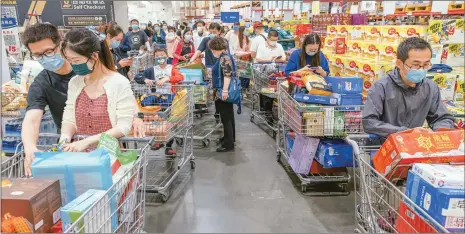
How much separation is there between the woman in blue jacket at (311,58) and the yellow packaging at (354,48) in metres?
0.73

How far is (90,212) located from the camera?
1564 millimetres

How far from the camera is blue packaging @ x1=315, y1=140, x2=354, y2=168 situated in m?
3.89

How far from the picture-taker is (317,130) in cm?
386

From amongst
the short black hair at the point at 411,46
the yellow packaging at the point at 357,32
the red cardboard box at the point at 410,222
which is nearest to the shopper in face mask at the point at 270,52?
the yellow packaging at the point at 357,32

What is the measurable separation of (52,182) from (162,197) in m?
2.41

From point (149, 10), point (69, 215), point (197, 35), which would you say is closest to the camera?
point (69, 215)

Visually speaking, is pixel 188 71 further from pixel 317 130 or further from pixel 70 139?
pixel 70 139

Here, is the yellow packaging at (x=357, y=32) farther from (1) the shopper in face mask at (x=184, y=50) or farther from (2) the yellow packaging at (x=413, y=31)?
(1) the shopper in face mask at (x=184, y=50)

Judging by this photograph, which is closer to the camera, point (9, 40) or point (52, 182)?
point (52, 182)

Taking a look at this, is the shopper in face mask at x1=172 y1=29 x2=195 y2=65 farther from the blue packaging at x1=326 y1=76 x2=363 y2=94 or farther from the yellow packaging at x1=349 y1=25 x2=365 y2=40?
the blue packaging at x1=326 y1=76 x2=363 y2=94

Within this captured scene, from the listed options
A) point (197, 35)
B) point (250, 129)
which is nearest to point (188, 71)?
point (250, 129)

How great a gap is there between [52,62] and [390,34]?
154 inches

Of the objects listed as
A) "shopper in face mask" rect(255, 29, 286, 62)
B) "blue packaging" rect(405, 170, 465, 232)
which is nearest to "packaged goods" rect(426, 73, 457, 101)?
"blue packaging" rect(405, 170, 465, 232)

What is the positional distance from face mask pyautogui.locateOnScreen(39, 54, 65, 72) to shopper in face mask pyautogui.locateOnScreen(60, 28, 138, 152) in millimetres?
224
